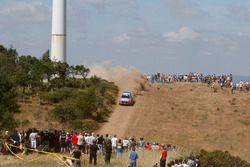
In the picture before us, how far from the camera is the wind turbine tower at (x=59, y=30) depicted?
73812 mm

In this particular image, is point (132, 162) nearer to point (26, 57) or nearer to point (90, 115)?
point (90, 115)

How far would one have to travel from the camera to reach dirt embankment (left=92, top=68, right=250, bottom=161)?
5250 cm

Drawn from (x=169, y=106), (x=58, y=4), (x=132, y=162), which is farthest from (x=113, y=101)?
(x=132, y=162)

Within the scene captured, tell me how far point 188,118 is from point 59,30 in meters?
22.4

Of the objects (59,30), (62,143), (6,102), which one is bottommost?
(62,143)

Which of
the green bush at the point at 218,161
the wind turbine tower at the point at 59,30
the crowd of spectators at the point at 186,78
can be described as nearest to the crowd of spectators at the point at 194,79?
the crowd of spectators at the point at 186,78

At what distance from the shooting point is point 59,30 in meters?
73.8

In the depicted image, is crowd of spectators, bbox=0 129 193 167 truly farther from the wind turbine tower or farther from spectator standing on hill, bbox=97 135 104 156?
the wind turbine tower

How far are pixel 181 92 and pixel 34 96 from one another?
1994 centimetres

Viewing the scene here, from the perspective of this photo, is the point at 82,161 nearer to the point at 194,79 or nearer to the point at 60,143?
the point at 60,143

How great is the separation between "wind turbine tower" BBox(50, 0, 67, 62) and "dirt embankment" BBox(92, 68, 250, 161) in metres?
9.95

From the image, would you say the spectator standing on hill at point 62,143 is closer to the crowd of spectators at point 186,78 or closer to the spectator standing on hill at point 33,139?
the spectator standing on hill at point 33,139

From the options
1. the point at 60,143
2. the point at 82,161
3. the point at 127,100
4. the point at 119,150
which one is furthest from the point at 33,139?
the point at 127,100

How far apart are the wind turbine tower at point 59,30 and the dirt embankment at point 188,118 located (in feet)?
32.6
